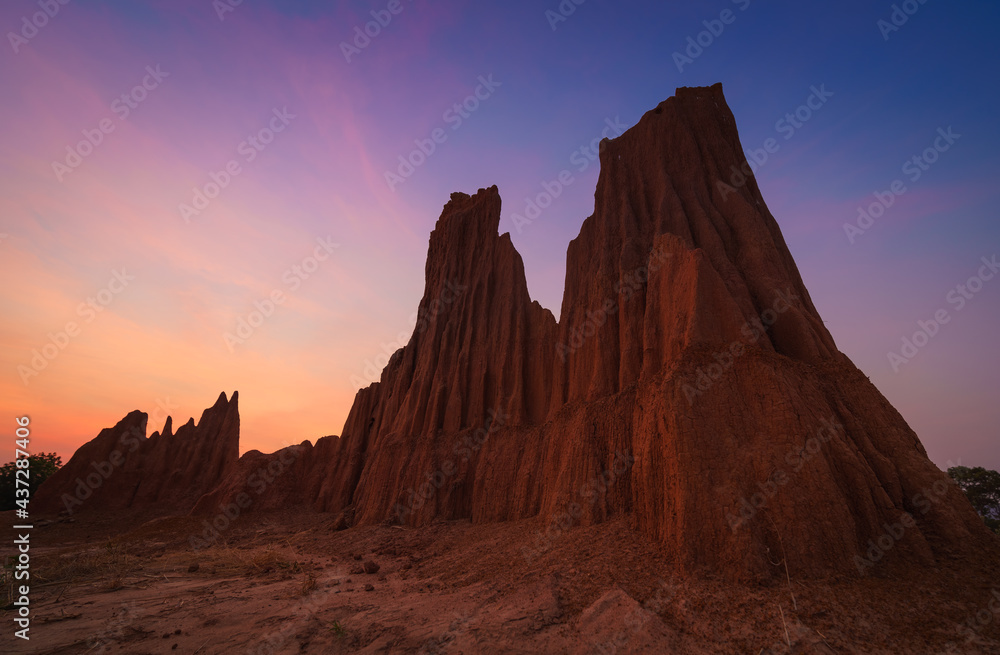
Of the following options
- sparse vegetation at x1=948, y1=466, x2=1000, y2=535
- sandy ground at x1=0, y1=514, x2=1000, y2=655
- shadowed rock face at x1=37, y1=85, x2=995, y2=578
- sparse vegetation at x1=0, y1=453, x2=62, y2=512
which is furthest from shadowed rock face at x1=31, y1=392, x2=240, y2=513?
sparse vegetation at x1=948, y1=466, x2=1000, y2=535

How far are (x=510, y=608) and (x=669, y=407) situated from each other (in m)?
7.19

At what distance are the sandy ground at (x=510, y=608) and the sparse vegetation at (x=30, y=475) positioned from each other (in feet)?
125

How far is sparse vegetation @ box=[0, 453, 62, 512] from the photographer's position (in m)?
43.7

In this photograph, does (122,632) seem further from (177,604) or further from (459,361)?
(459,361)

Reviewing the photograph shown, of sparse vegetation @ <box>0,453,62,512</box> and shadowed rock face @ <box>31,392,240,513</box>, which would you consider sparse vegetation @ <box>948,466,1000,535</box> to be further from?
sparse vegetation @ <box>0,453,62,512</box>

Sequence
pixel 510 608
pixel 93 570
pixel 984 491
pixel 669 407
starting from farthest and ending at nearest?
1. pixel 984 491
2. pixel 93 570
3. pixel 669 407
4. pixel 510 608

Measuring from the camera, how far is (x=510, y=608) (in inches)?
419

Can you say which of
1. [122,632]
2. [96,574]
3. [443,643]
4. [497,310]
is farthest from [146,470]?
[443,643]

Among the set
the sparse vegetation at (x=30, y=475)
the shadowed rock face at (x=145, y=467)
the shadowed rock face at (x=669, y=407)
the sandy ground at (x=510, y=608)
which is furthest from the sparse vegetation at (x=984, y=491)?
the sparse vegetation at (x=30, y=475)

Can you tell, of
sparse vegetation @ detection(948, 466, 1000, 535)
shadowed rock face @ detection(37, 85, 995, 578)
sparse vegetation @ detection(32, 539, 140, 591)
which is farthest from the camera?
sparse vegetation @ detection(948, 466, 1000, 535)

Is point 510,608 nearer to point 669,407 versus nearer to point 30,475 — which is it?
point 669,407

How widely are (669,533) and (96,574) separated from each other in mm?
21842

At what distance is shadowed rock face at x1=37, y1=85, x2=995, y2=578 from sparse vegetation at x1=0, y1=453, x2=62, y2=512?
25.4m

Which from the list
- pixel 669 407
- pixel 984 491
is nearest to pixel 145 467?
A: pixel 669 407
